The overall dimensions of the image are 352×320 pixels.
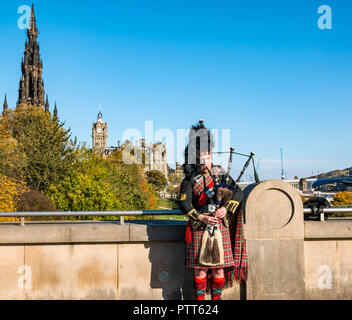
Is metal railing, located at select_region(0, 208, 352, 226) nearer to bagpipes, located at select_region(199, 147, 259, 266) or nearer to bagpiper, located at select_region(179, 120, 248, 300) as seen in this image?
bagpiper, located at select_region(179, 120, 248, 300)

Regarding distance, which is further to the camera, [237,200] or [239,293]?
[239,293]

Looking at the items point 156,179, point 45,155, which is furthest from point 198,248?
point 156,179

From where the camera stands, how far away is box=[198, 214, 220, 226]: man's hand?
15.3 feet

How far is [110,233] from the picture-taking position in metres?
5.32

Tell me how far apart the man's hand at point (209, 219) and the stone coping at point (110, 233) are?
0.77m

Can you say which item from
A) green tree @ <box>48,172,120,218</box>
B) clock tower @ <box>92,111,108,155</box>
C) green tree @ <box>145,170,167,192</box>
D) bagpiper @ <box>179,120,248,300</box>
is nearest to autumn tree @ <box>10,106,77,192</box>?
green tree @ <box>48,172,120,218</box>

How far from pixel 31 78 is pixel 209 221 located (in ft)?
335

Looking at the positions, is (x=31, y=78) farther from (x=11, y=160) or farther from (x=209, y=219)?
(x=209, y=219)

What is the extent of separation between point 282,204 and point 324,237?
2.73 feet

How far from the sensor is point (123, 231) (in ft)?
17.6

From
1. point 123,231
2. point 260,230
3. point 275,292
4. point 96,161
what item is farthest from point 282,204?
point 96,161

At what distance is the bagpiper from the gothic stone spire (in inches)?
3758

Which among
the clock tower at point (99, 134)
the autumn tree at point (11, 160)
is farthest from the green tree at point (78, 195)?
the clock tower at point (99, 134)
